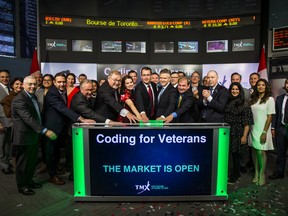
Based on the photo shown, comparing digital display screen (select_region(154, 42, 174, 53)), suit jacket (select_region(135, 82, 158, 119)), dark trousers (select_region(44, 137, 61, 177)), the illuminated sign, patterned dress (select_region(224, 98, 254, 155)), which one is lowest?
dark trousers (select_region(44, 137, 61, 177))

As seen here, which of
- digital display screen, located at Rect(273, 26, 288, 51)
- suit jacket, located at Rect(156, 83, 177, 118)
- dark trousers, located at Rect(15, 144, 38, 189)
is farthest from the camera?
digital display screen, located at Rect(273, 26, 288, 51)

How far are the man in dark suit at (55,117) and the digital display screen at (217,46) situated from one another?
408 cm

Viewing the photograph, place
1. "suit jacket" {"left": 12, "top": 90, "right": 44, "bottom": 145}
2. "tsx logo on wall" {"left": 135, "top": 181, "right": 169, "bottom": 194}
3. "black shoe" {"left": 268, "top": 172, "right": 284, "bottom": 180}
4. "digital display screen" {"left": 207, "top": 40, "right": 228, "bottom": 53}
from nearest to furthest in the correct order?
"tsx logo on wall" {"left": 135, "top": 181, "right": 169, "bottom": 194} < "suit jacket" {"left": 12, "top": 90, "right": 44, "bottom": 145} < "black shoe" {"left": 268, "top": 172, "right": 284, "bottom": 180} < "digital display screen" {"left": 207, "top": 40, "right": 228, "bottom": 53}

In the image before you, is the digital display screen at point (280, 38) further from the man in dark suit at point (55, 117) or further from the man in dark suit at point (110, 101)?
the man in dark suit at point (55, 117)

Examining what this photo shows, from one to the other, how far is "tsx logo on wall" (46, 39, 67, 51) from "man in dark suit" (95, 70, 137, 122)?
3346 millimetres

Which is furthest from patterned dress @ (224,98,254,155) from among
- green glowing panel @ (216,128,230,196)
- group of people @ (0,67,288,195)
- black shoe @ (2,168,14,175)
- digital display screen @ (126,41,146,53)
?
black shoe @ (2,168,14,175)

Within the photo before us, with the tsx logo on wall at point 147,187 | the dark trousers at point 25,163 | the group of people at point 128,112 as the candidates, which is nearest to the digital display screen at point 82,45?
the group of people at point 128,112

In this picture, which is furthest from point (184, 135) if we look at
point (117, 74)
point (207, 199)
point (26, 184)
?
point (26, 184)

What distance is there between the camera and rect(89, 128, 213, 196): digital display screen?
2.94 meters

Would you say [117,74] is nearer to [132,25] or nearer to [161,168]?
[161,168]

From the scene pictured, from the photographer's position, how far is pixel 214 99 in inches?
147

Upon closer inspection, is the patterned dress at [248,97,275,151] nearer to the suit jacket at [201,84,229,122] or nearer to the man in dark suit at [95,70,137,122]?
the suit jacket at [201,84,229,122]

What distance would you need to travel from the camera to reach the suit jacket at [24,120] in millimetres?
3203

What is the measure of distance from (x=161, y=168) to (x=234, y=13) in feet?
15.8
